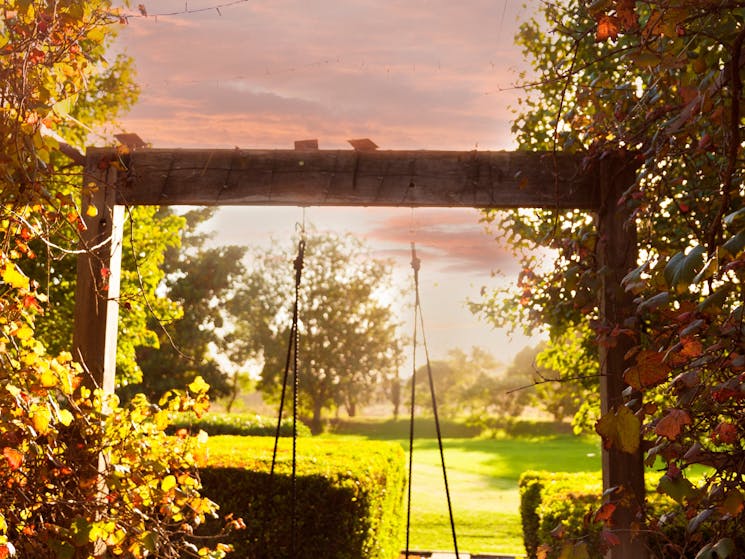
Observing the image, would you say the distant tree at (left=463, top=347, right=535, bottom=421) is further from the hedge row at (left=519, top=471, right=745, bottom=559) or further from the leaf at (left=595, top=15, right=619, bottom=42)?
the leaf at (left=595, top=15, right=619, bottom=42)

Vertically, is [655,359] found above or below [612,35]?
below

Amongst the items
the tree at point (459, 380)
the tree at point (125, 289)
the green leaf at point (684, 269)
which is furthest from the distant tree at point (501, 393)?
the green leaf at point (684, 269)

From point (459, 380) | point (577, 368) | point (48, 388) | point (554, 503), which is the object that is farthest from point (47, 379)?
point (459, 380)

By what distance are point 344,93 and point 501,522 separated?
8.82 metres

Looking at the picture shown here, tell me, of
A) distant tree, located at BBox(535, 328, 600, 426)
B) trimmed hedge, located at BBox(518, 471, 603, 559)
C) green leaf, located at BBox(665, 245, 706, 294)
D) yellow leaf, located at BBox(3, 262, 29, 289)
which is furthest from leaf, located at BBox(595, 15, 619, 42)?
distant tree, located at BBox(535, 328, 600, 426)

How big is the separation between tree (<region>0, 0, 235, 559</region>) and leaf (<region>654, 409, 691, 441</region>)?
161cm

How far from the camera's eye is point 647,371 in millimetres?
1568

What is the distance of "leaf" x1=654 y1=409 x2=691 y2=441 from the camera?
1590mm

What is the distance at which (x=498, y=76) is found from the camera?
16.2ft

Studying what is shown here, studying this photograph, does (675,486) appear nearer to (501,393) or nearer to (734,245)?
→ (734,245)

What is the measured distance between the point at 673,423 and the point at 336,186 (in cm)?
268

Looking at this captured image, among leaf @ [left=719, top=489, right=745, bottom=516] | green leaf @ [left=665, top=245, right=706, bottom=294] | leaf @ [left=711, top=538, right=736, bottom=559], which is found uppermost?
A: green leaf @ [left=665, top=245, right=706, bottom=294]

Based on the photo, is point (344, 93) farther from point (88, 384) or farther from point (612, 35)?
point (612, 35)

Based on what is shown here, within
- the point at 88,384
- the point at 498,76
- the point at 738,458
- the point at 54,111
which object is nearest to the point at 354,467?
the point at 88,384
